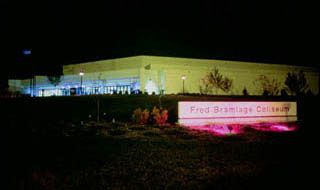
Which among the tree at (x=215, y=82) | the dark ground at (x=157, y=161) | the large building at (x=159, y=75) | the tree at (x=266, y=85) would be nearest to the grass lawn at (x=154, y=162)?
the dark ground at (x=157, y=161)

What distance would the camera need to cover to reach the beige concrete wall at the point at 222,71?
42469 mm

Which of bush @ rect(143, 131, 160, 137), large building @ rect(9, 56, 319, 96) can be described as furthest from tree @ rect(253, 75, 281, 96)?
bush @ rect(143, 131, 160, 137)

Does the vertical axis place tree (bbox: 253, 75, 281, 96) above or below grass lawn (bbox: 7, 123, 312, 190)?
above

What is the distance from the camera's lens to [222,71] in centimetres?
4625

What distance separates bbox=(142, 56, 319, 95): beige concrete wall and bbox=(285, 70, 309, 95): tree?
97.6 inches

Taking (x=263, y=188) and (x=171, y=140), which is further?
(x=171, y=140)

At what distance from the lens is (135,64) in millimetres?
43031

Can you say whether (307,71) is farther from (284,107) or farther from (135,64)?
(284,107)

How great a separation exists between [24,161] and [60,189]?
126 centimetres

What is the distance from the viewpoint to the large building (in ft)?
138

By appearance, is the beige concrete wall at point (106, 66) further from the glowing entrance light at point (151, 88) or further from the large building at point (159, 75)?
the glowing entrance light at point (151, 88)

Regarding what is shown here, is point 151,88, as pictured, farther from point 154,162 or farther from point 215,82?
point 154,162

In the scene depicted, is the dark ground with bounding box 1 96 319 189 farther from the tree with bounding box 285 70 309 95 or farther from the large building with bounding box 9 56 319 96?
the tree with bounding box 285 70 309 95

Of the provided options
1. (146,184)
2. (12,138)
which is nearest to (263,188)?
(146,184)
